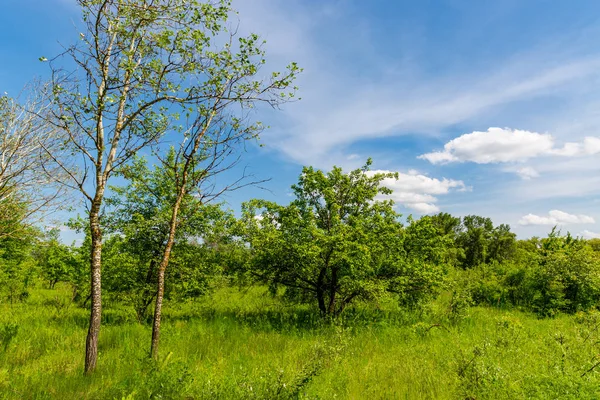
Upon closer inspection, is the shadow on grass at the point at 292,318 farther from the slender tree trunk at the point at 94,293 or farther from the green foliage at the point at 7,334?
the slender tree trunk at the point at 94,293

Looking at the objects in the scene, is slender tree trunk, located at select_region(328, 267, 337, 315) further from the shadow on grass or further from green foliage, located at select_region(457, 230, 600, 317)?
green foliage, located at select_region(457, 230, 600, 317)

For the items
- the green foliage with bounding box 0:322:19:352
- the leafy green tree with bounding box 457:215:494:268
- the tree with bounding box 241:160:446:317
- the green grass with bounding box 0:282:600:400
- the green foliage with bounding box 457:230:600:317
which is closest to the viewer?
the green grass with bounding box 0:282:600:400

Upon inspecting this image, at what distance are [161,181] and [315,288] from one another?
8.17m

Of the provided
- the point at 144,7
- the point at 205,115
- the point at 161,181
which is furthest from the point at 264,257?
the point at 144,7

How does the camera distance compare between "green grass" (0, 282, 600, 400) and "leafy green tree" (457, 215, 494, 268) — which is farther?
"leafy green tree" (457, 215, 494, 268)

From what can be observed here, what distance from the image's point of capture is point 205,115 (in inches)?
340

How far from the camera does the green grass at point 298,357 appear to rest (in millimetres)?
5852

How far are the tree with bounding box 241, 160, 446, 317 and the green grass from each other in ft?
5.14

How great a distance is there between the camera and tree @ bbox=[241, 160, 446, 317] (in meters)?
12.0

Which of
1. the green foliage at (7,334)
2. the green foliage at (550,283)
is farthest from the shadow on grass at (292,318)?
the green foliage at (7,334)

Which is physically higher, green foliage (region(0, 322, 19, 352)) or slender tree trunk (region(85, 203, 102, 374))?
slender tree trunk (region(85, 203, 102, 374))

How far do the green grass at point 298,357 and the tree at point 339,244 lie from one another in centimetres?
157

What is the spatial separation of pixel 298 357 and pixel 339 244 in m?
4.09

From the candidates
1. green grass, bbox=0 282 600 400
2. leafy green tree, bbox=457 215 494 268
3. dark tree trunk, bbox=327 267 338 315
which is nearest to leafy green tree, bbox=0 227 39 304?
green grass, bbox=0 282 600 400
